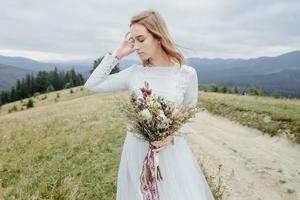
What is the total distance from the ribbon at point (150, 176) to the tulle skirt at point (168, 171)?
0.36 ft

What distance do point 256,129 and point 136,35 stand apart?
45.1 feet

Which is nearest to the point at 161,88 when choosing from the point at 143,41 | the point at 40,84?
the point at 143,41

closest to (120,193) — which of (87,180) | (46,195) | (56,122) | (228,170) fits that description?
(46,195)

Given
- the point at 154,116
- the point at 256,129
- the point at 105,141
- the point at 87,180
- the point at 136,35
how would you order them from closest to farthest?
the point at 154,116, the point at 136,35, the point at 87,180, the point at 105,141, the point at 256,129

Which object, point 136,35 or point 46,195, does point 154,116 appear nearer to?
point 136,35

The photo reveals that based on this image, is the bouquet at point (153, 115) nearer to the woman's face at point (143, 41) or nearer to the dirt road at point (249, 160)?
the woman's face at point (143, 41)

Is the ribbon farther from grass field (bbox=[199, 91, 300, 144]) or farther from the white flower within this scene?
grass field (bbox=[199, 91, 300, 144])

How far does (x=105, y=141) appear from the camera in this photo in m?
14.4

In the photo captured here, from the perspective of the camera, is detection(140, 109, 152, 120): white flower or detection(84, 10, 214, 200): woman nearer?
detection(140, 109, 152, 120): white flower

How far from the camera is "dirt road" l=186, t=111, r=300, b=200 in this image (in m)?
10.3

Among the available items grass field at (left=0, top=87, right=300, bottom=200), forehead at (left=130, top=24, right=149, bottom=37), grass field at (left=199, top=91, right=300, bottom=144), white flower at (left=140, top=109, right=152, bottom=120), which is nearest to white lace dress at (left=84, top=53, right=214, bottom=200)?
forehead at (left=130, top=24, right=149, bottom=37)

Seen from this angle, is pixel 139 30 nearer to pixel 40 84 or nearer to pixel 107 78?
pixel 107 78

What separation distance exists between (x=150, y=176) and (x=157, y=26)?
63.5 inches

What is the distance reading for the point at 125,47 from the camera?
5.21 m
